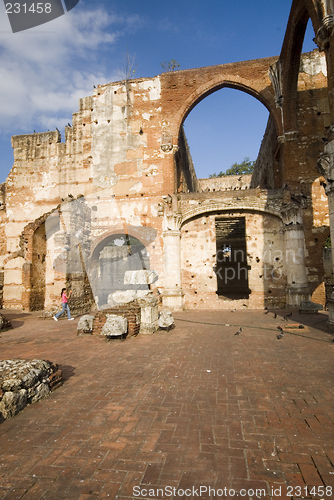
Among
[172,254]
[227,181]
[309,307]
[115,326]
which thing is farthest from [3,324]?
[227,181]

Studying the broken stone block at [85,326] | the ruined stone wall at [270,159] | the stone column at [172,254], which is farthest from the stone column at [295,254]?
the broken stone block at [85,326]

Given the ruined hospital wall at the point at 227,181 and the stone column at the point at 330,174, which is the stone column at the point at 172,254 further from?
the ruined hospital wall at the point at 227,181

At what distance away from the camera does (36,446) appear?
305cm

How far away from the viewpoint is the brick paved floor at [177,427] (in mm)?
2498

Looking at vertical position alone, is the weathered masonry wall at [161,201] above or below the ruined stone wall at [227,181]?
below

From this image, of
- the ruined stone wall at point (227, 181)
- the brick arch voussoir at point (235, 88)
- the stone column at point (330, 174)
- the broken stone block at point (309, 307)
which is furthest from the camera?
the ruined stone wall at point (227, 181)

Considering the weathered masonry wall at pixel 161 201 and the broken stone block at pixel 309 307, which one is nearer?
the broken stone block at pixel 309 307

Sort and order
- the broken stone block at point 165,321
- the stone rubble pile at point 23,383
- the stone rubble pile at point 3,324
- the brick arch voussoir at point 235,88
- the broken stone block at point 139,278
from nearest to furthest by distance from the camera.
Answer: the stone rubble pile at point 23,383 < the broken stone block at point 165,321 < the stone rubble pile at point 3,324 < the broken stone block at point 139,278 < the brick arch voussoir at point 235,88

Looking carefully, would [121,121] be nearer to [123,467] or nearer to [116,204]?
[116,204]

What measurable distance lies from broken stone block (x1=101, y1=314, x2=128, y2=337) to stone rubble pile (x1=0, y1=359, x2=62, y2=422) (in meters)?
2.76

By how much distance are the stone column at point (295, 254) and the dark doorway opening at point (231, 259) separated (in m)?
6.75

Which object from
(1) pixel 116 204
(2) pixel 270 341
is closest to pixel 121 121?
(1) pixel 116 204

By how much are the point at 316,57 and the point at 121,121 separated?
33.9 ft

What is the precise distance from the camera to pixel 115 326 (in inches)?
298
